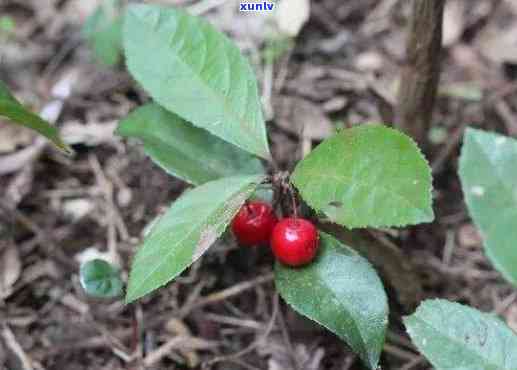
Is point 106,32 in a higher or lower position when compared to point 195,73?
lower

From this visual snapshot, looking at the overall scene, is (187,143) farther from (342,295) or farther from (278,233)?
(342,295)

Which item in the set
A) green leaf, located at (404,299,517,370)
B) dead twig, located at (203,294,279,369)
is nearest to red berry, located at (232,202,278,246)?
dead twig, located at (203,294,279,369)

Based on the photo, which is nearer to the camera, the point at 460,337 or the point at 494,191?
the point at 460,337

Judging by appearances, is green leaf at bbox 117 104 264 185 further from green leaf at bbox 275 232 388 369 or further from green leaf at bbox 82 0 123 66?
green leaf at bbox 82 0 123 66

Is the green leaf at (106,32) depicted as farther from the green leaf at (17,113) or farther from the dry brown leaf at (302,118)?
the green leaf at (17,113)

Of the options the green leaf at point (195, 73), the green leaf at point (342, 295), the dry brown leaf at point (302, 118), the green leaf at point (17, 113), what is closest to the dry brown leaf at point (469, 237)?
the dry brown leaf at point (302, 118)

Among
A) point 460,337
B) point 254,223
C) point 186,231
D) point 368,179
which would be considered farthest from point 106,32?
point 460,337

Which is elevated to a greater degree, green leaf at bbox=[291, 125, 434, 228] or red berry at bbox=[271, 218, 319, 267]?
green leaf at bbox=[291, 125, 434, 228]
